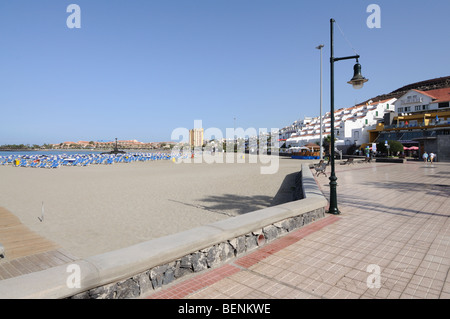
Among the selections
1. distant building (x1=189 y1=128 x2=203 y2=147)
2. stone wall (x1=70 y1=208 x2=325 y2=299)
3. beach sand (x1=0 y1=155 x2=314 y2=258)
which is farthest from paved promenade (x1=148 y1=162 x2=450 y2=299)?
distant building (x1=189 y1=128 x2=203 y2=147)

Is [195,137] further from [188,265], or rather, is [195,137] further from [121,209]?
[188,265]

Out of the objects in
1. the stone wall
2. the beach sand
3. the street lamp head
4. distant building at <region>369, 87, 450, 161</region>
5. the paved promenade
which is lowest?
the beach sand

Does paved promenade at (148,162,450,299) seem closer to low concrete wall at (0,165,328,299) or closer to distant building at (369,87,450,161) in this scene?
low concrete wall at (0,165,328,299)

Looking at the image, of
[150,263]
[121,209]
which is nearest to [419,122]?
[121,209]

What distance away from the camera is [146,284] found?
294 cm

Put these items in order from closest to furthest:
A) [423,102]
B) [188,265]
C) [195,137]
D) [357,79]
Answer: [188,265], [357,79], [423,102], [195,137]

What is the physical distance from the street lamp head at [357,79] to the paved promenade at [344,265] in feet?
10.8

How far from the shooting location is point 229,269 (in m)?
3.63

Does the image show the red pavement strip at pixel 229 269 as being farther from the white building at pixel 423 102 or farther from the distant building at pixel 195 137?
the distant building at pixel 195 137

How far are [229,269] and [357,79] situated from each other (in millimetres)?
5428

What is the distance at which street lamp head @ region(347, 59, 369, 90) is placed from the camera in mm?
6182

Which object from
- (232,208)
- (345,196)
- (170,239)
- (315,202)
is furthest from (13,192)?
(345,196)

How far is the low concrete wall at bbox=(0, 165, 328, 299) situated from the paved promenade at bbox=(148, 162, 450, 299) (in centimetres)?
16
